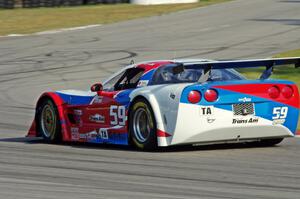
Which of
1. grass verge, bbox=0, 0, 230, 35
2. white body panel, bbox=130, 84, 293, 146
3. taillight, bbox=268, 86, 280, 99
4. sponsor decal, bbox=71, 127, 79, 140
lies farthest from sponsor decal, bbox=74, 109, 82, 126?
grass verge, bbox=0, 0, 230, 35

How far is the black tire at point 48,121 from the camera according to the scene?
12.0m

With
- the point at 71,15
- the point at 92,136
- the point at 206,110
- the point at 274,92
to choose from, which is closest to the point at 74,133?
the point at 92,136

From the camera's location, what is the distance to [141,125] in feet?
35.0

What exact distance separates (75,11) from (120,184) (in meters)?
33.8

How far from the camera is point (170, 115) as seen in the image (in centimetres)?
1024

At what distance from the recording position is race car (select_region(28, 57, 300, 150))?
1022cm

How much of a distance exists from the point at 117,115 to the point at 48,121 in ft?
5.17

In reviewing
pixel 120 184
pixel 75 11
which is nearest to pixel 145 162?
pixel 120 184

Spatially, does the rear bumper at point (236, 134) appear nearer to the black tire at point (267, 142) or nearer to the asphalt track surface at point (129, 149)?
the asphalt track surface at point (129, 149)

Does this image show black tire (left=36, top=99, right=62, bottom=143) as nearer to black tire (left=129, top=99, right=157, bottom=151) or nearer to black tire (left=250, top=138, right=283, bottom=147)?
black tire (left=129, top=99, right=157, bottom=151)

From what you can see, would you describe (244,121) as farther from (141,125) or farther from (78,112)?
(78,112)

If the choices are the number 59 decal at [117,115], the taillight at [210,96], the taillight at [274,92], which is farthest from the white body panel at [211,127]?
the number 59 decal at [117,115]

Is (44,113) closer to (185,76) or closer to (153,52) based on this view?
(185,76)

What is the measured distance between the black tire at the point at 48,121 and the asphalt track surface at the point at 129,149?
0.22m
